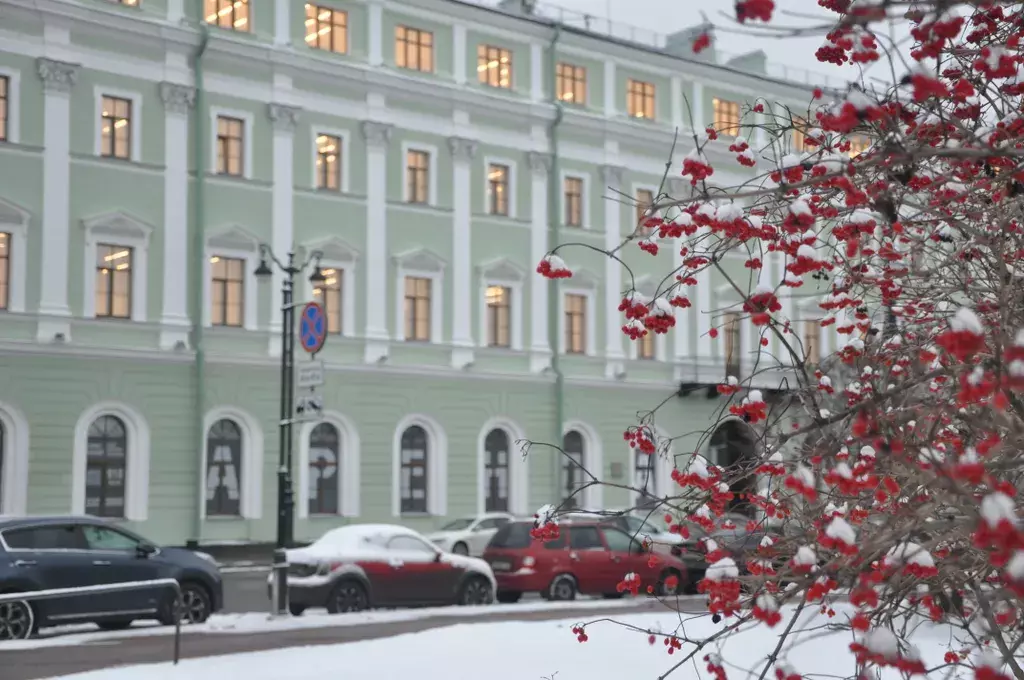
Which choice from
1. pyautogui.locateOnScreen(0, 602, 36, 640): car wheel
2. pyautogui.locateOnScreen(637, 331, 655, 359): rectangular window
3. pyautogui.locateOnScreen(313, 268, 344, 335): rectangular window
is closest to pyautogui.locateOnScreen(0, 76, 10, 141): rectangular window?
pyautogui.locateOnScreen(313, 268, 344, 335): rectangular window

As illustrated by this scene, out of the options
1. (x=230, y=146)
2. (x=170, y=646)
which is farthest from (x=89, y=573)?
(x=230, y=146)

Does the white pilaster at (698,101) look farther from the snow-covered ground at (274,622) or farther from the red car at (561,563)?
the snow-covered ground at (274,622)

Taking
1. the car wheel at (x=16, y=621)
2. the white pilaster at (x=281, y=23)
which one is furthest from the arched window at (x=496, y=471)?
the car wheel at (x=16, y=621)

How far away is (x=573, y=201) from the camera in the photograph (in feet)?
138

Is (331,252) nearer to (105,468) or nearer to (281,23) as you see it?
(281,23)

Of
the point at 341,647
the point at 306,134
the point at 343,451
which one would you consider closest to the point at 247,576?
the point at 343,451

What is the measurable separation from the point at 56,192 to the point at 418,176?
9998mm

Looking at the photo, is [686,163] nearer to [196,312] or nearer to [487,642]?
[487,642]

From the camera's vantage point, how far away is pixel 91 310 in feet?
106

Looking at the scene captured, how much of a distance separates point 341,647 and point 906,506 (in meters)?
9.68

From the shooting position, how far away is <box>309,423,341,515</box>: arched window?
3566 cm

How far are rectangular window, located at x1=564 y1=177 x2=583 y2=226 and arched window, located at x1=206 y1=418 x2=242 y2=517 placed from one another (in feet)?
40.3

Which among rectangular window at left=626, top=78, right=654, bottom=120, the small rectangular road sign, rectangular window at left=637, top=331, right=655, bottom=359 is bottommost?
the small rectangular road sign

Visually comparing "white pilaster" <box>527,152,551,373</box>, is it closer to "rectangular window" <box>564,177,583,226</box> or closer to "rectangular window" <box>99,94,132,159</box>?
"rectangular window" <box>564,177,583,226</box>
